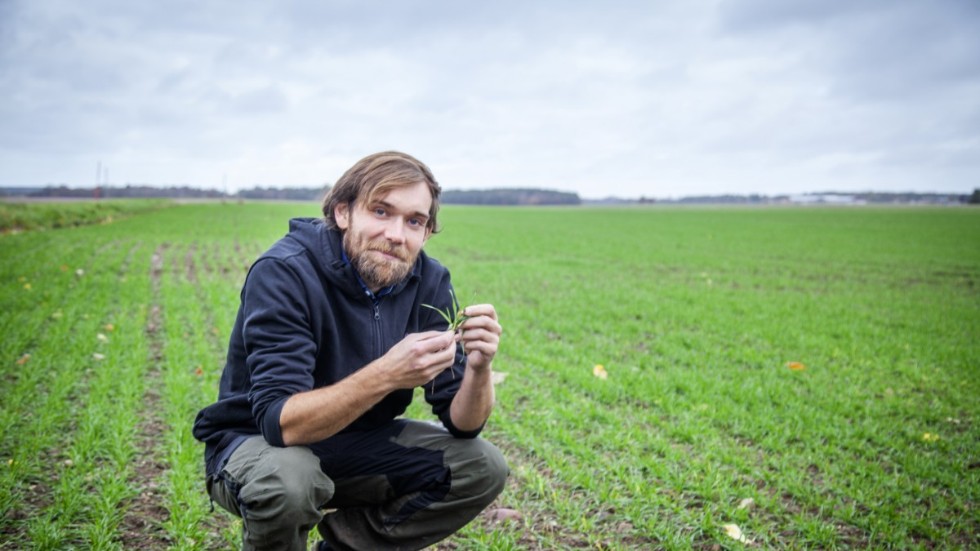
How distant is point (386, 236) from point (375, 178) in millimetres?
269

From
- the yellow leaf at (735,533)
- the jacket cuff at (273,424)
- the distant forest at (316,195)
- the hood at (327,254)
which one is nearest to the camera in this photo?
the jacket cuff at (273,424)

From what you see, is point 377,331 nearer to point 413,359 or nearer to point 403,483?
point 413,359

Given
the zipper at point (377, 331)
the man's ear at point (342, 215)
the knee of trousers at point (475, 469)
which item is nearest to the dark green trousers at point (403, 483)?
the knee of trousers at point (475, 469)

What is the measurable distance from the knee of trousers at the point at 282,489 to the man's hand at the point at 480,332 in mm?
788

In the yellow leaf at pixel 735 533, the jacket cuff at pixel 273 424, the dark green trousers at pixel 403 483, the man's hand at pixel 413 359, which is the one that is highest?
the man's hand at pixel 413 359

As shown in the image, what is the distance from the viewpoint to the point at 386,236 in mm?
2553

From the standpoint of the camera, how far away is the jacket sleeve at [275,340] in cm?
215

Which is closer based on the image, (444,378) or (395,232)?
(395,232)

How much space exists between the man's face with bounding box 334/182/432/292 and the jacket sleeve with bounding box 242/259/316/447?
0.31 meters

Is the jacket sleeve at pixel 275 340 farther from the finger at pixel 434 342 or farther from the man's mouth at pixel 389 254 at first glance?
the finger at pixel 434 342

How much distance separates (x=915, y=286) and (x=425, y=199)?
1524 cm

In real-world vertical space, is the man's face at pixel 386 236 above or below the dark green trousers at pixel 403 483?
above

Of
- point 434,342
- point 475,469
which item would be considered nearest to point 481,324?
point 434,342

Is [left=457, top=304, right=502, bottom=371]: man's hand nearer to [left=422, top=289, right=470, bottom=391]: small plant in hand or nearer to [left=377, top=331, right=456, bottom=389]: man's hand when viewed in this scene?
[left=422, top=289, right=470, bottom=391]: small plant in hand
